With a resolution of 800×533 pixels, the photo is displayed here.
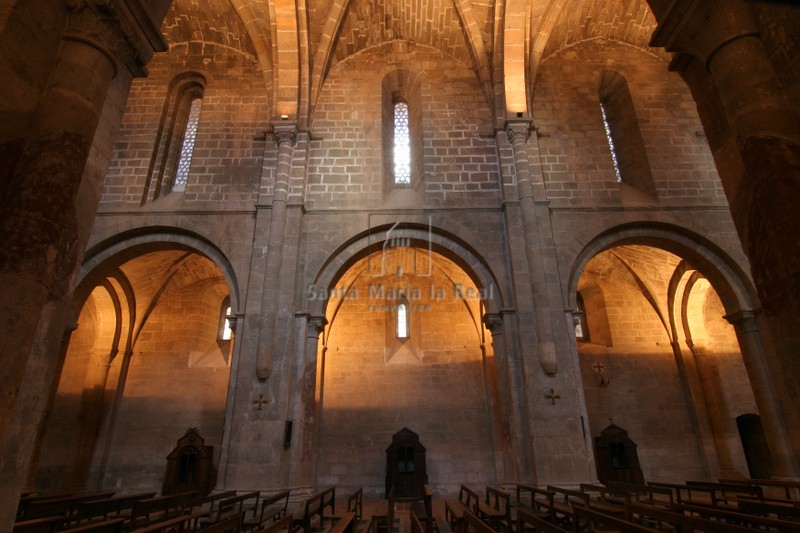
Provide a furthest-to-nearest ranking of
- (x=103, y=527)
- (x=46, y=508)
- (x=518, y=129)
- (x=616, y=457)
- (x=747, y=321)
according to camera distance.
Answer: (x=616, y=457)
(x=518, y=129)
(x=747, y=321)
(x=46, y=508)
(x=103, y=527)

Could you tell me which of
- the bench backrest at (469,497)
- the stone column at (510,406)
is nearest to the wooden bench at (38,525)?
the bench backrest at (469,497)

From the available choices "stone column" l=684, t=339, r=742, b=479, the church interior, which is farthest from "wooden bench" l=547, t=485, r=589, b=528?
"stone column" l=684, t=339, r=742, b=479

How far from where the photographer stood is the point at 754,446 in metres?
12.7

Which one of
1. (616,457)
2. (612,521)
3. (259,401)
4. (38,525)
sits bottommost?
(38,525)

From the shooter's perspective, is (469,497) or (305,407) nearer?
(469,497)

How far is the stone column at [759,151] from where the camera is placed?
343 cm

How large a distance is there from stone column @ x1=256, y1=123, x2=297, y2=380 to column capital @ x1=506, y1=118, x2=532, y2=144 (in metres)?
5.05

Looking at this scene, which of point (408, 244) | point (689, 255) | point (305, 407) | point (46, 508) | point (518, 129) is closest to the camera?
point (46, 508)

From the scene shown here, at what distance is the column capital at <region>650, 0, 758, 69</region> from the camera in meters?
4.16

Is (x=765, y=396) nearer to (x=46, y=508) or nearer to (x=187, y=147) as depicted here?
(x=46, y=508)

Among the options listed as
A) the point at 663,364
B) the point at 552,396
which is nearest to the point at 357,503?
the point at 552,396

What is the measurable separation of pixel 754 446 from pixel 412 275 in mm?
10519

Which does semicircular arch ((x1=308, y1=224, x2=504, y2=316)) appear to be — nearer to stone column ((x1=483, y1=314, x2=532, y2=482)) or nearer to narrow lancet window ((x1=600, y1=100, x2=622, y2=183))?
stone column ((x1=483, y1=314, x2=532, y2=482))

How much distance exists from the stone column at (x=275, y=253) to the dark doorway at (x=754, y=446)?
40.9 ft
